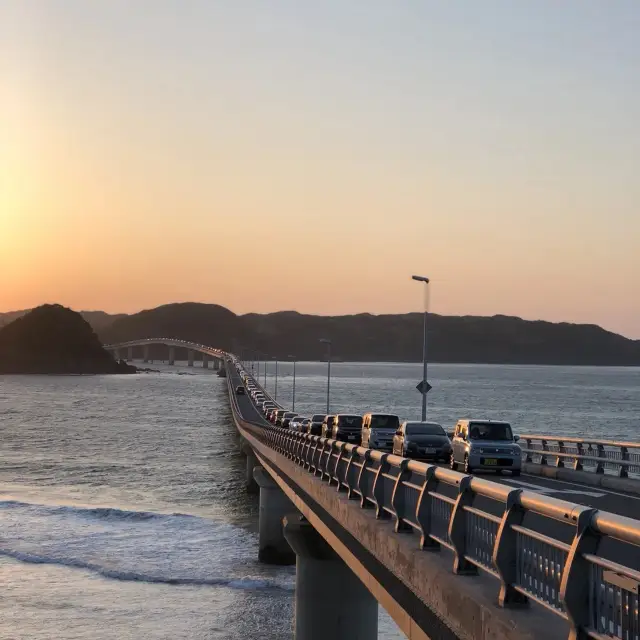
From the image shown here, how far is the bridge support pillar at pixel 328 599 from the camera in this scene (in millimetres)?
19500

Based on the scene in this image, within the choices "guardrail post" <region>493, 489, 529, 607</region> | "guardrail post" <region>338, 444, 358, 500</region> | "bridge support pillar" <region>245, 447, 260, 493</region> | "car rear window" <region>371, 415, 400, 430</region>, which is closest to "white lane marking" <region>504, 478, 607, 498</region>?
"guardrail post" <region>338, 444, 358, 500</region>

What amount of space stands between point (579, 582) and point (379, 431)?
1382 inches

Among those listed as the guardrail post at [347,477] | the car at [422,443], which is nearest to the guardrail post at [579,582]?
the guardrail post at [347,477]

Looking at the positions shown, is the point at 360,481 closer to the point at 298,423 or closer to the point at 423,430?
the point at 423,430

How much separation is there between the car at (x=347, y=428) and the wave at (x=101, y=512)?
8.41m

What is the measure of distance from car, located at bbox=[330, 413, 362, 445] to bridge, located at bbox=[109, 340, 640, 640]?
25.6 meters

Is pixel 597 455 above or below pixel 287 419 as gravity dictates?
above

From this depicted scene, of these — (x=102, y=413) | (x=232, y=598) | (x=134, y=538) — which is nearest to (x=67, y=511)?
(x=134, y=538)

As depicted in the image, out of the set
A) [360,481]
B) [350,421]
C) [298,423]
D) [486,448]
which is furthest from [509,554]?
[298,423]

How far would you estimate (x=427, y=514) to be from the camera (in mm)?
11516

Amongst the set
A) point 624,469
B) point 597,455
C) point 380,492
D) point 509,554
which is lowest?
point 624,469

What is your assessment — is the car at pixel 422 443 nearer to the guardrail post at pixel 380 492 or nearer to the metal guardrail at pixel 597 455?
the metal guardrail at pixel 597 455

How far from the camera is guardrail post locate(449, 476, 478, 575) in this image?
9766 millimetres

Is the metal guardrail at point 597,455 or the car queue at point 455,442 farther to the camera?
the car queue at point 455,442
